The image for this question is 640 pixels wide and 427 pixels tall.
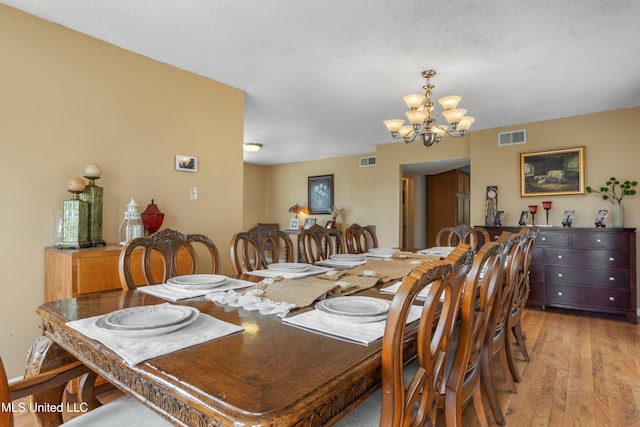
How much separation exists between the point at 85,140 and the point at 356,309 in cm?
240

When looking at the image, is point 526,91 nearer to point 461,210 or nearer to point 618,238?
point 618,238

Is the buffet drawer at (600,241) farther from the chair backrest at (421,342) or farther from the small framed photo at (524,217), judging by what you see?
the chair backrest at (421,342)

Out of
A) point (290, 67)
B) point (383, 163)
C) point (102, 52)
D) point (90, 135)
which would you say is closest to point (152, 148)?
point (90, 135)

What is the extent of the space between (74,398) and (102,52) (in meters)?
2.32

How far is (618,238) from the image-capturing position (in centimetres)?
369

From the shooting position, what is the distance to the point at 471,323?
1.18 m

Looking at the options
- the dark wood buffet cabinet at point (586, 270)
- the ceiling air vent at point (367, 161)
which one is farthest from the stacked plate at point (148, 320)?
the ceiling air vent at point (367, 161)

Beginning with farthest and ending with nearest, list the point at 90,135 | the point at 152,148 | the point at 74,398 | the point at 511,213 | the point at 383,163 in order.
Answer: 1. the point at 383,163
2. the point at 511,213
3. the point at 152,148
4. the point at 90,135
5. the point at 74,398

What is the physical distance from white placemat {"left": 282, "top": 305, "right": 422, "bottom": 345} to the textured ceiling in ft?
6.10

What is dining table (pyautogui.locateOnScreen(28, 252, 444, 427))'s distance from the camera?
25.1 inches

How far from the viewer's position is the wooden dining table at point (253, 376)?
64cm

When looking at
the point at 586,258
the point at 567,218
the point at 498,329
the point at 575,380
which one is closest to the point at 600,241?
the point at 586,258

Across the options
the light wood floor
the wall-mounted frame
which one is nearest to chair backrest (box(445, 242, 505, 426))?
the light wood floor

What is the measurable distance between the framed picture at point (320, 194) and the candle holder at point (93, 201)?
5066 mm
